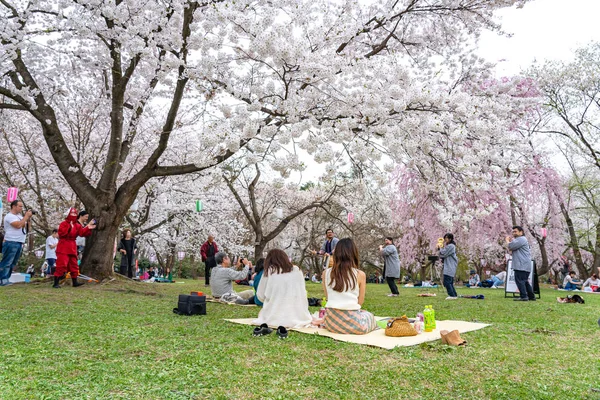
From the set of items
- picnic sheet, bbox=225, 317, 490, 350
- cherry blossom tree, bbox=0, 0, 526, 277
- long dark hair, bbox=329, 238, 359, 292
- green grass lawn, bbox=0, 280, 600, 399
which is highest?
cherry blossom tree, bbox=0, 0, 526, 277

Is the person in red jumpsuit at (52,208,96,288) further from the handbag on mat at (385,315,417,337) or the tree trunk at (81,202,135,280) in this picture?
the handbag on mat at (385,315,417,337)

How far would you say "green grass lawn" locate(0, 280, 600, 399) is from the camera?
2.77 meters

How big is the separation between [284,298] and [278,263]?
1.37ft

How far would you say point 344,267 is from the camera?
4930 millimetres

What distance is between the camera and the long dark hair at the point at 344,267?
4898 millimetres

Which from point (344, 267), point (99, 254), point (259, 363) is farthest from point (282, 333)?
point (99, 254)

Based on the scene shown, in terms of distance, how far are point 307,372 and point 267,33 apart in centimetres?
435

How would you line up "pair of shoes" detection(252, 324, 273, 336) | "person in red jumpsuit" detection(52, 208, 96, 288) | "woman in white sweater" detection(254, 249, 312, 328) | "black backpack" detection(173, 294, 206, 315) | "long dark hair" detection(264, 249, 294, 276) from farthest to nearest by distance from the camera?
1. "person in red jumpsuit" detection(52, 208, 96, 288)
2. "black backpack" detection(173, 294, 206, 315)
3. "long dark hair" detection(264, 249, 294, 276)
4. "woman in white sweater" detection(254, 249, 312, 328)
5. "pair of shoes" detection(252, 324, 273, 336)

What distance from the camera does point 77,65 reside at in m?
11.6

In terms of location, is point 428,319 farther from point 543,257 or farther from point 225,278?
point 543,257

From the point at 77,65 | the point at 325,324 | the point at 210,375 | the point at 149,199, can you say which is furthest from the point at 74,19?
the point at 149,199

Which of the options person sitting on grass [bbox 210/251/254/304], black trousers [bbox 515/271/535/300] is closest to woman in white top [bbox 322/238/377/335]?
person sitting on grass [bbox 210/251/254/304]

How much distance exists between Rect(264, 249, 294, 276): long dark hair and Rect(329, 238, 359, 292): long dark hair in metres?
0.62

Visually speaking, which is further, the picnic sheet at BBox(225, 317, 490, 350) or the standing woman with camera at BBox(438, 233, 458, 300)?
the standing woman with camera at BBox(438, 233, 458, 300)
